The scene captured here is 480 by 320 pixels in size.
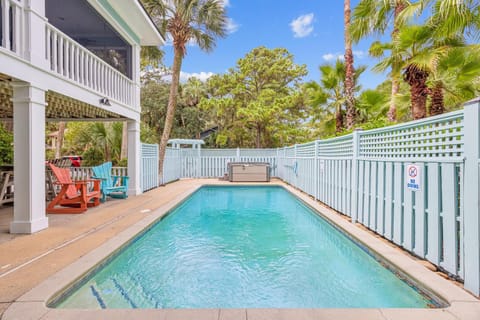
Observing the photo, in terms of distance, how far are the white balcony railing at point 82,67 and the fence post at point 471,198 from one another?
6087 mm

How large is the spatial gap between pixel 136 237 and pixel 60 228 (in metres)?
1.44

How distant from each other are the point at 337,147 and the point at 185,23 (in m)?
8.47

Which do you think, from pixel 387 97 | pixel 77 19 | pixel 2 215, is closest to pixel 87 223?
pixel 2 215

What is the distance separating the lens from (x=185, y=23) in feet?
39.2

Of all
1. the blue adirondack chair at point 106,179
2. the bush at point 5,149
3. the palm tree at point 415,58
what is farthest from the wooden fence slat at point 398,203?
the bush at point 5,149

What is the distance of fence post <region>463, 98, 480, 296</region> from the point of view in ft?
8.52

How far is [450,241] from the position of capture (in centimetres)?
300

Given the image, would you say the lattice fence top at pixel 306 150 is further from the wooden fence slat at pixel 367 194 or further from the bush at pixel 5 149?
the bush at pixel 5 149

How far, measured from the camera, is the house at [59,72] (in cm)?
466

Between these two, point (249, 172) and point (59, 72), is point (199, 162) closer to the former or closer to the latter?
point (249, 172)

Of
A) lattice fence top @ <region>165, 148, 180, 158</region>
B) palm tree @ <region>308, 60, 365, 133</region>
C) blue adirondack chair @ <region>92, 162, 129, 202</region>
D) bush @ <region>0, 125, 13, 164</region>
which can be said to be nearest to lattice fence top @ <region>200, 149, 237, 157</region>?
lattice fence top @ <region>165, 148, 180, 158</region>

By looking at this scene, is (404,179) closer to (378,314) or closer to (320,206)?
(378,314)

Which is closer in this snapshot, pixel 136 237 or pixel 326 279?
pixel 326 279

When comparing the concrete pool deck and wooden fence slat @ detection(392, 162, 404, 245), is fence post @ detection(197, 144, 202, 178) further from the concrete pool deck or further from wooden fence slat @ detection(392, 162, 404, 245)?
wooden fence slat @ detection(392, 162, 404, 245)
